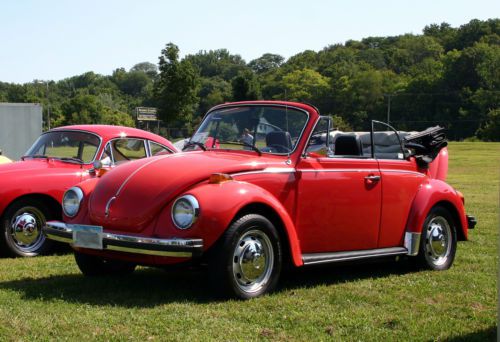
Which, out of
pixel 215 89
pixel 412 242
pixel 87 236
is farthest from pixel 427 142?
pixel 215 89

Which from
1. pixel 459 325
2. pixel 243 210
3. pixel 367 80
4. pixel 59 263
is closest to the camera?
pixel 459 325

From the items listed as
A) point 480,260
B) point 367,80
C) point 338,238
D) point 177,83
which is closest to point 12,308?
point 338,238

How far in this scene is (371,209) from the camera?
21.0 ft

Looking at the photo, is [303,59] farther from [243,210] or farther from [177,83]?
[243,210]

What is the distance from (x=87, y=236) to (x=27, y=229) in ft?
8.82

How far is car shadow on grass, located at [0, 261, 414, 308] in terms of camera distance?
525 cm

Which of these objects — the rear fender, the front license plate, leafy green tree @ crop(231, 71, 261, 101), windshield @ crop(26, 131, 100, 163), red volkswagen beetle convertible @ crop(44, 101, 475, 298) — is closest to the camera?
the rear fender

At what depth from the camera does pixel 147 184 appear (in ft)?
17.5

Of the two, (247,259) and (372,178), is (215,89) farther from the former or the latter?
(247,259)

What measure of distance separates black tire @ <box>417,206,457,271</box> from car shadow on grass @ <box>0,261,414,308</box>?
233 mm

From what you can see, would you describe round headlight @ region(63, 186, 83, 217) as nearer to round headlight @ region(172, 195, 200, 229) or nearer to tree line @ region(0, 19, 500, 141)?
round headlight @ region(172, 195, 200, 229)

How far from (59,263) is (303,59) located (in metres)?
101

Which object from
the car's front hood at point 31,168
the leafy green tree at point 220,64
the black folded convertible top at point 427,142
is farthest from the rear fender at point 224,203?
the leafy green tree at point 220,64

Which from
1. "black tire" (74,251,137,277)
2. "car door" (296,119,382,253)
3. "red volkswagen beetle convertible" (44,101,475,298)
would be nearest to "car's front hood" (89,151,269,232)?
"red volkswagen beetle convertible" (44,101,475,298)
